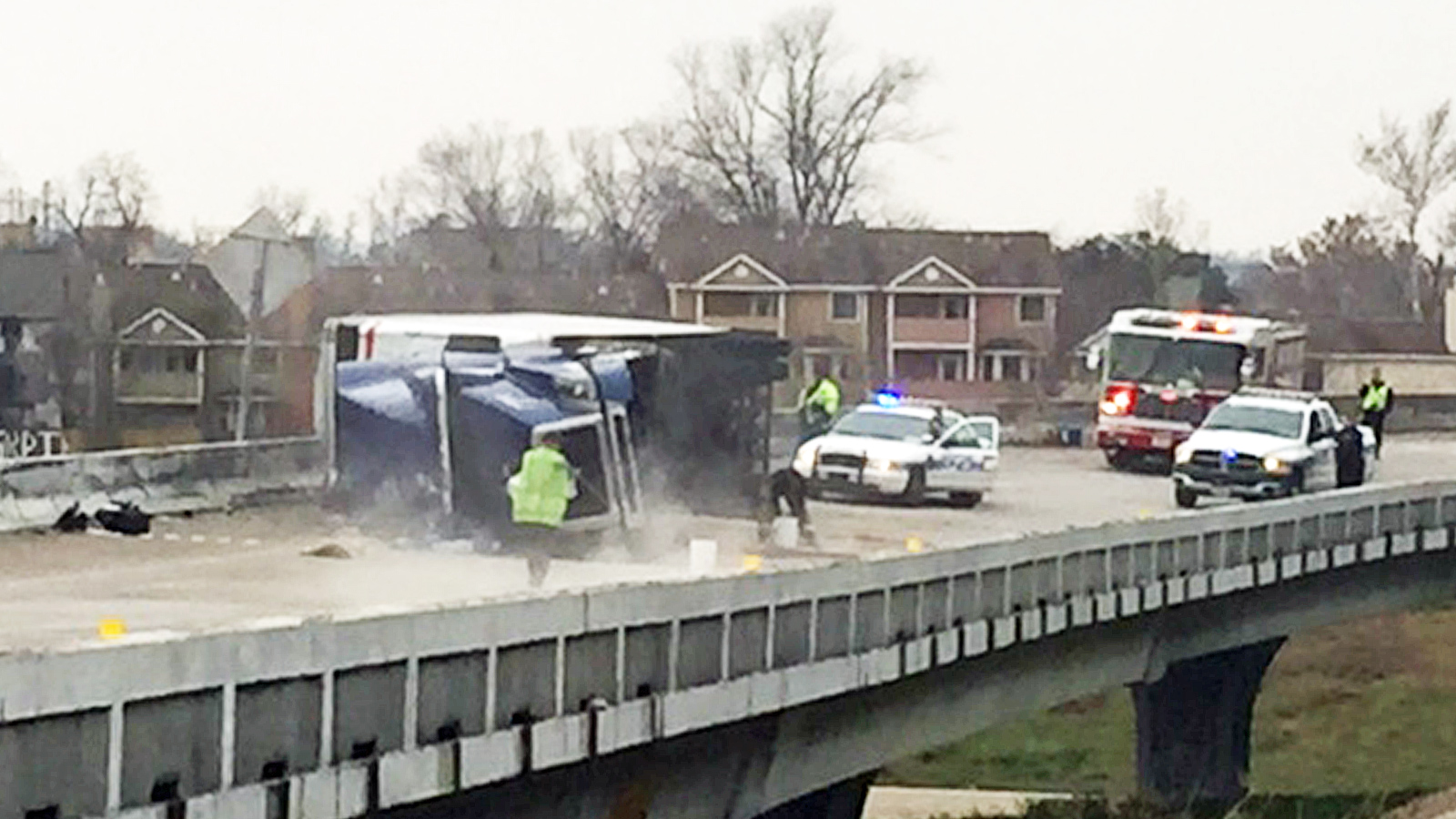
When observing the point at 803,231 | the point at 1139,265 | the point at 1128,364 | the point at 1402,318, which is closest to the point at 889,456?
the point at 1128,364

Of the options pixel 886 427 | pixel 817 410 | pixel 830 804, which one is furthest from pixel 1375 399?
pixel 830 804

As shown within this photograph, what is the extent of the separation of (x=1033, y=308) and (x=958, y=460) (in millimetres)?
63522

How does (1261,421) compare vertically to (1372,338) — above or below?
above

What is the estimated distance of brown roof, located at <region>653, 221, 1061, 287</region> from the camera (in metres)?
96.1

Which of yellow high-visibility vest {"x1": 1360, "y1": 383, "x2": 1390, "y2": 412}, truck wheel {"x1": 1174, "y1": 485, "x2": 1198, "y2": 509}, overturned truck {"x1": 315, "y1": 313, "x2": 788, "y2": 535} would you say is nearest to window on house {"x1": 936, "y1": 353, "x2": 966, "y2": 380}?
yellow high-visibility vest {"x1": 1360, "y1": 383, "x2": 1390, "y2": 412}

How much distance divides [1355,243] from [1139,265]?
40.5 meters

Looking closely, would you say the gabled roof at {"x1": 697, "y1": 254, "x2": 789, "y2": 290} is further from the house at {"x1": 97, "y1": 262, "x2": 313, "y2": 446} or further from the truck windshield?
the truck windshield

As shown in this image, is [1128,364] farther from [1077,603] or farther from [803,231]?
[803,231]

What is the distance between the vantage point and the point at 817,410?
1628 inches

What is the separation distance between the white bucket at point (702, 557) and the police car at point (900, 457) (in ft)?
37.9

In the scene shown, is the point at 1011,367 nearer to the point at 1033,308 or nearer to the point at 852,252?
the point at 1033,308

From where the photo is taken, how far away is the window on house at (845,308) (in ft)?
327

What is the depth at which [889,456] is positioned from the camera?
39781mm

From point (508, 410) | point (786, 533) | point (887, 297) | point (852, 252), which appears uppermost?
point (852, 252)
